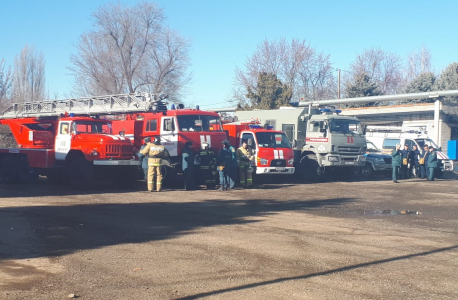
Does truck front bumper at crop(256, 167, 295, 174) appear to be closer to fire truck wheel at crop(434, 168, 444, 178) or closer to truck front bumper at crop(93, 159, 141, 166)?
truck front bumper at crop(93, 159, 141, 166)

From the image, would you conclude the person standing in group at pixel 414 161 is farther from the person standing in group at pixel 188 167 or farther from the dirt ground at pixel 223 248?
the person standing in group at pixel 188 167

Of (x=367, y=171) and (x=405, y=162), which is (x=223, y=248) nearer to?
(x=405, y=162)

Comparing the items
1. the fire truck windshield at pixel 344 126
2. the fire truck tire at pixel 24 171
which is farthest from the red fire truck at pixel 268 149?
the fire truck tire at pixel 24 171

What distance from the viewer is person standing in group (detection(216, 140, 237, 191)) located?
17.6m

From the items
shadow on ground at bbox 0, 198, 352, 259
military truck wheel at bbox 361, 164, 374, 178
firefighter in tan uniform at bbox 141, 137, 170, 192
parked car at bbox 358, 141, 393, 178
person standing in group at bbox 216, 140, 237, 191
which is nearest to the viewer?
shadow on ground at bbox 0, 198, 352, 259

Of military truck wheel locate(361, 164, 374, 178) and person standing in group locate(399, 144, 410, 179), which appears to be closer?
person standing in group locate(399, 144, 410, 179)

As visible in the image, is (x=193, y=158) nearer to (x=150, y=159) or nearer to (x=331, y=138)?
(x=150, y=159)

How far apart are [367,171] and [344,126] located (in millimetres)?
4254

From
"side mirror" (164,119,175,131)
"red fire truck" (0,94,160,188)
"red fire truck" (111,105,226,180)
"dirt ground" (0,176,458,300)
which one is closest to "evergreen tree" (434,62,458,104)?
"red fire truck" (111,105,226,180)

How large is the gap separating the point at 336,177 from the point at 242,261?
657 inches

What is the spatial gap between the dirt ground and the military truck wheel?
9559 mm

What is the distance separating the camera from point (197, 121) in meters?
18.8

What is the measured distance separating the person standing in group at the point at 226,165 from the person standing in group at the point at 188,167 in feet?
3.01

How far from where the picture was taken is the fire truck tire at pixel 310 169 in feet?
72.3
